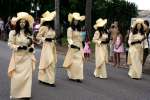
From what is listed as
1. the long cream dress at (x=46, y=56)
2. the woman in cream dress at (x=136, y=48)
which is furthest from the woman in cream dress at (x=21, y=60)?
the woman in cream dress at (x=136, y=48)

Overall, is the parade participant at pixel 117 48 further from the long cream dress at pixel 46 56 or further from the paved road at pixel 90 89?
the long cream dress at pixel 46 56

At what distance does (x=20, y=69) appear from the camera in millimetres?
12609

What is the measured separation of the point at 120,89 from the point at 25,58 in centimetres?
355

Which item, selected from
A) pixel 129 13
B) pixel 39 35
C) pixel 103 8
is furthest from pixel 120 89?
pixel 103 8

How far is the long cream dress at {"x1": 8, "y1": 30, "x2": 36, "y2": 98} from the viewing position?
12.6 meters

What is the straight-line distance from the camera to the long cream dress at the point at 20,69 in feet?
41.2

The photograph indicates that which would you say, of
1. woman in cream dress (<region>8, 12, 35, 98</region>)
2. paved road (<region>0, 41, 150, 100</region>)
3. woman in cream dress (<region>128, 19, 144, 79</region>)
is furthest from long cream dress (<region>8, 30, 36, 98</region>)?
woman in cream dress (<region>128, 19, 144, 79</region>)

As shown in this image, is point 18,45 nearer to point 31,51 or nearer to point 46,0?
point 31,51

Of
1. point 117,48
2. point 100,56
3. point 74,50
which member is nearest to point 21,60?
point 74,50

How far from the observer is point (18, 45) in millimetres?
12656

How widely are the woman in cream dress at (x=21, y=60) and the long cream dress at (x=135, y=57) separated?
5.99 meters

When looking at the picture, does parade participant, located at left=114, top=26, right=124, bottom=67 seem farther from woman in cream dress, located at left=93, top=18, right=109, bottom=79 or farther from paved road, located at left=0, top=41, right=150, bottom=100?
woman in cream dress, located at left=93, top=18, right=109, bottom=79

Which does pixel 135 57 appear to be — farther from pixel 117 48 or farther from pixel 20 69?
pixel 20 69

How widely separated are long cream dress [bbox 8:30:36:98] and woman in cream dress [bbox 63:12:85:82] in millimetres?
3476
